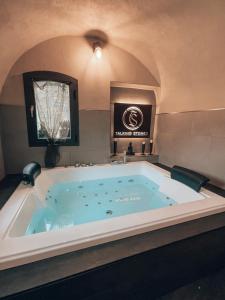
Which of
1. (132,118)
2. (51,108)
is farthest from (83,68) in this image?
(132,118)

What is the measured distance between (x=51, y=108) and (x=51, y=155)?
687 mm

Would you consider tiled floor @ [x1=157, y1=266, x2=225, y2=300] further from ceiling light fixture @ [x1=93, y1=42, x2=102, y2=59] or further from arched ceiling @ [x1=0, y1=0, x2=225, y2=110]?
ceiling light fixture @ [x1=93, y1=42, x2=102, y2=59]

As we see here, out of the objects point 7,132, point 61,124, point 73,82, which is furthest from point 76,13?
point 7,132

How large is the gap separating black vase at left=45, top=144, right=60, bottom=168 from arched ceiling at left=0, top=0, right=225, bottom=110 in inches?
39.1

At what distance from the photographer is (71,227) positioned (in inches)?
38.9

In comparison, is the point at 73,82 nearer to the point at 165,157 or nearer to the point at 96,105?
the point at 96,105

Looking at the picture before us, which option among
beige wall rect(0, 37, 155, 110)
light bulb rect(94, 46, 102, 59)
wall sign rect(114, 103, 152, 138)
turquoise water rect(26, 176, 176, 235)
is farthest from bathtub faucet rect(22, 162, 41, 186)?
light bulb rect(94, 46, 102, 59)

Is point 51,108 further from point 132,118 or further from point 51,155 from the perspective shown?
point 132,118

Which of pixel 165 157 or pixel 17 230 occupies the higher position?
pixel 165 157

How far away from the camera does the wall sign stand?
2.60m

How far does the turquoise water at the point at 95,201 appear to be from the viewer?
1571 millimetres

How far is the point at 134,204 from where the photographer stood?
189 cm

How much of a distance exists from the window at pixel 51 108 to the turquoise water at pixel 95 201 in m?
0.73

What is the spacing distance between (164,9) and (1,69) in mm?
1829
